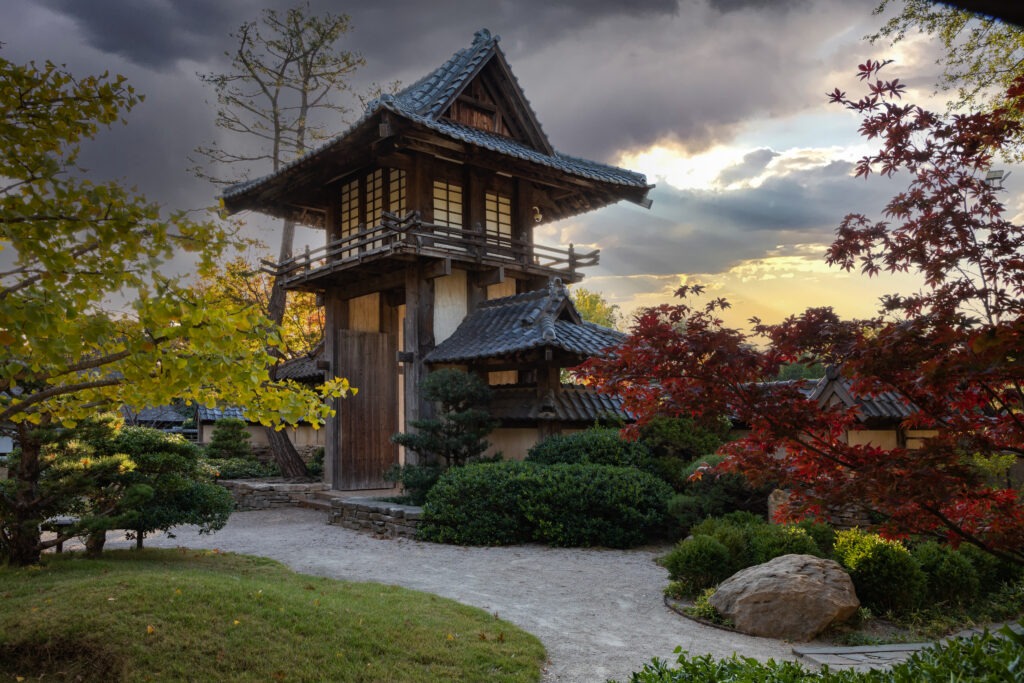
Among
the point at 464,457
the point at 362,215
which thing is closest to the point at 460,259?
the point at 362,215

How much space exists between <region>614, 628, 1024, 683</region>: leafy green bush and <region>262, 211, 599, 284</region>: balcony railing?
39.3 feet

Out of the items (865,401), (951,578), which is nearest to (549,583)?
(951,578)

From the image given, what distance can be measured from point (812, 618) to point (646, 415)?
352cm

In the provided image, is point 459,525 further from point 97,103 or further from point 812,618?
point 97,103

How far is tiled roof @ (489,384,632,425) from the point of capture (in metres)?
14.4

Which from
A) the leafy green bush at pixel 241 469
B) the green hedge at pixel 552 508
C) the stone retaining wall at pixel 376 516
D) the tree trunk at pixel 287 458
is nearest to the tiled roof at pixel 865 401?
the green hedge at pixel 552 508

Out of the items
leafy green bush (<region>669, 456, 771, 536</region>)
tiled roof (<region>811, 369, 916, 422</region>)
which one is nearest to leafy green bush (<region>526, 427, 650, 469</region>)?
leafy green bush (<region>669, 456, 771, 536</region>)

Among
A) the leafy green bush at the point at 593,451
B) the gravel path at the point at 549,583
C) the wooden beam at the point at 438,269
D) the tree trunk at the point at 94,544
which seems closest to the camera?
the gravel path at the point at 549,583

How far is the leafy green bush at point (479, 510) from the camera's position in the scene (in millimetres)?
12000

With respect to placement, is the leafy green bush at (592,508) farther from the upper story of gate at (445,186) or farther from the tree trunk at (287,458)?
the tree trunk at (287,458)

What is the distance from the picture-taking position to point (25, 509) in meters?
8.94

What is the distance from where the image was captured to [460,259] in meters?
16.1

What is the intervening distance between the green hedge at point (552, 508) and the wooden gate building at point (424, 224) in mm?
2526

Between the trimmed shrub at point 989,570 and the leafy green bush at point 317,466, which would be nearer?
the trimmed shrub at point 989,570
